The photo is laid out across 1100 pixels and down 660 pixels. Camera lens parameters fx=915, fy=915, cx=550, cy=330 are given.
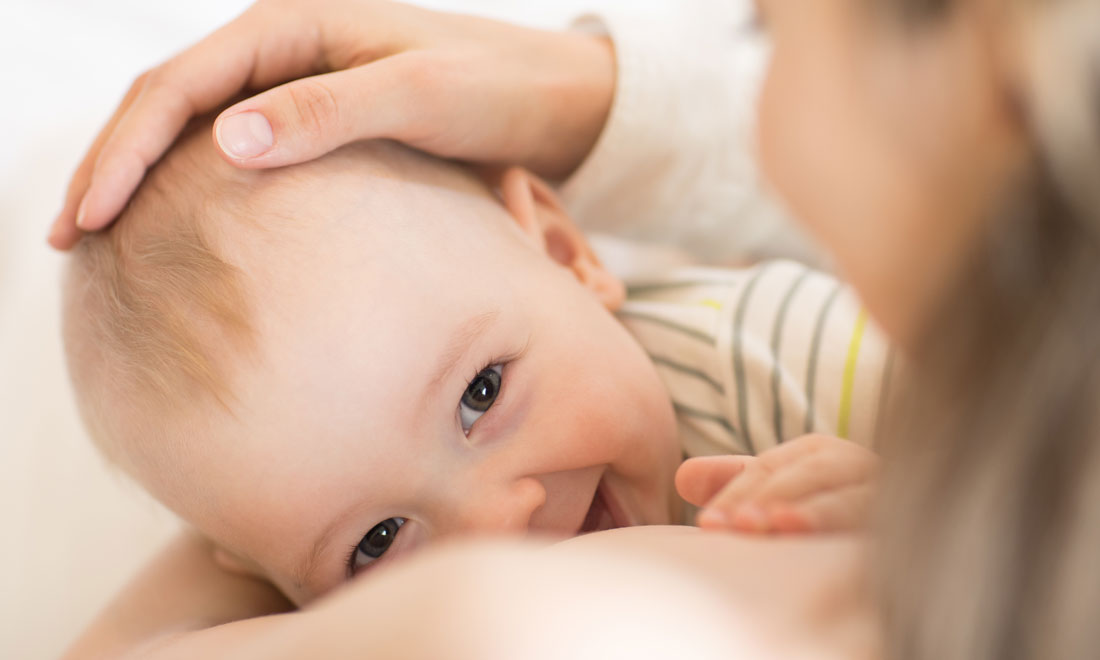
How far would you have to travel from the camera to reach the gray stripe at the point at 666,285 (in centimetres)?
114

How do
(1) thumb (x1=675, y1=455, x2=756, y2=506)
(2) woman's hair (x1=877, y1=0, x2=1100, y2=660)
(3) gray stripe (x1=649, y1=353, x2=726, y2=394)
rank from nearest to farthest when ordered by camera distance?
(2) woman's hair (x1=877, y1=0, x2=1100, y2=660) → (1) thumb (x1=675, y1=455, x2=756, y2=506) → (3) gray stripe (x1=649, y1=353, x2=726, y2=394)

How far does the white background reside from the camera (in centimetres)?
116

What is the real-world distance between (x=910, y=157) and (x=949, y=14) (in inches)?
2.5

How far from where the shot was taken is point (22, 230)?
1364 mm

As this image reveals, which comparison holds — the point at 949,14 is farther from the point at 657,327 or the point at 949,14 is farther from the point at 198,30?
the point at 198,30

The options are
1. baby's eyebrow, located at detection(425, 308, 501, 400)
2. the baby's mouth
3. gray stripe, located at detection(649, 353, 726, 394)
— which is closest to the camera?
baby's eyebrow, located at detection(425, 308, 501, 400)

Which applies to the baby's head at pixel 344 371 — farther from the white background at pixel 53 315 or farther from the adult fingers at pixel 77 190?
the white background at pixel 53 315

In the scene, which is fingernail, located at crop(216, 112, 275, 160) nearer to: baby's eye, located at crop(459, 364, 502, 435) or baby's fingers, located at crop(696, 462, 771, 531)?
baby's eye, located at crop(459, 364, 502, 435)

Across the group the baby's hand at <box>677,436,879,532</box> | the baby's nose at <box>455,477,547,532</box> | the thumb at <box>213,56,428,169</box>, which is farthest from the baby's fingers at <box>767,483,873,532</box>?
the thumb at <box>213,56,428,169</box>

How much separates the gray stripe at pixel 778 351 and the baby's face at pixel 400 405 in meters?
0.15

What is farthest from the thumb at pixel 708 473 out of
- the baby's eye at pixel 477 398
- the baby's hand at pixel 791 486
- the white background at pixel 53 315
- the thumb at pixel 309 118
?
the white background at pixel 53 315

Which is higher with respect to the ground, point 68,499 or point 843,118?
point 843,118

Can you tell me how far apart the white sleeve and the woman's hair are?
808 mm

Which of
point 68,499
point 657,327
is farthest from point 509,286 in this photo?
point 68,499
